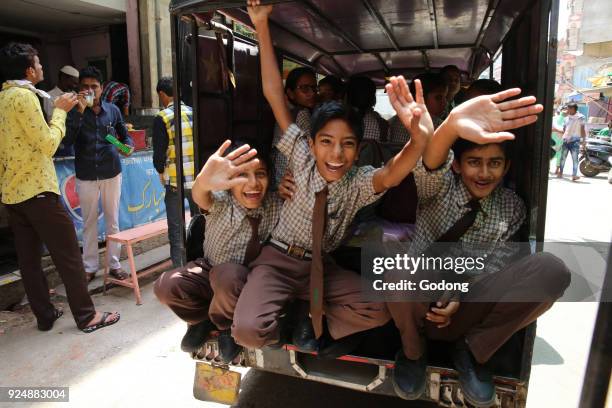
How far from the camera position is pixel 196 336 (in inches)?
84.0

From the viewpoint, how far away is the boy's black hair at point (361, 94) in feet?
11.2

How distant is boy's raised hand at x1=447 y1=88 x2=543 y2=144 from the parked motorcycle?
11.5 metres

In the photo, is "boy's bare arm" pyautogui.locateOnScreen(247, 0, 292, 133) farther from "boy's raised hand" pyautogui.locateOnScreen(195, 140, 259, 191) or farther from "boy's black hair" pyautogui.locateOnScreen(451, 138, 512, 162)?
"boy's black hair" pyautogui.locateOnScreen(451, 138, 512, 162)

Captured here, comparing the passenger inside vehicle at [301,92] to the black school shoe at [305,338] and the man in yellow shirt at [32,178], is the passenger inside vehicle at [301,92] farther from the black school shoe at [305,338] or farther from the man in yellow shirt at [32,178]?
the man in yellow shirt at [32,178]

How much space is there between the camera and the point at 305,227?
82.2 inches

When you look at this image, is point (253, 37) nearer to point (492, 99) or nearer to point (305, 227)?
point (305, 227)

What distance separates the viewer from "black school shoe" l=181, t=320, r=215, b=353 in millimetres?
2115

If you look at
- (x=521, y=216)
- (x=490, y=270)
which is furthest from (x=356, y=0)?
(x=490, y=270)

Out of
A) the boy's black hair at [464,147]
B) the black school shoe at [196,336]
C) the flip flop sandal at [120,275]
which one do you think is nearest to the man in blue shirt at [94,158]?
the flip flop sandal at [120,275]

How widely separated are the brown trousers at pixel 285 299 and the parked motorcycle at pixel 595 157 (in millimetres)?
11796

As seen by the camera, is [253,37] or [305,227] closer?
[305,227]

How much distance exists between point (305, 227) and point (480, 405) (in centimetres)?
103

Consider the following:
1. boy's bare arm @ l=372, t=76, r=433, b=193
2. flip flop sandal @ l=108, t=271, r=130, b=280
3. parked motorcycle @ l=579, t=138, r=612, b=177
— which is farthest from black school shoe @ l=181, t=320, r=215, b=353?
parked motorcycle @ l=579, t=138, r=612, b=177

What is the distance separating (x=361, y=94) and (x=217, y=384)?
2.36m
